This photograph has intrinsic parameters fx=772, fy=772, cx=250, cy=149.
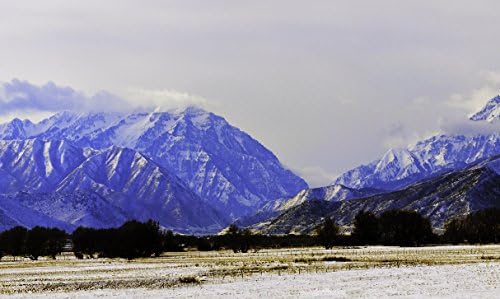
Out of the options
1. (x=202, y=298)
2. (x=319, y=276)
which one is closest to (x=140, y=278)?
(x=319, y=276)

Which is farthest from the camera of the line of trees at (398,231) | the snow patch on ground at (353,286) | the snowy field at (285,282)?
the line of trees at (398,231)

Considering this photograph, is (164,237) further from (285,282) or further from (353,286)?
(353,286)

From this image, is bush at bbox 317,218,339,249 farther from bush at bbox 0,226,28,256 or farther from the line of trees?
bush at bbox 0,226,28,256

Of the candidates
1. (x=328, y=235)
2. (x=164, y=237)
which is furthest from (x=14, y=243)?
(x=328, y=235)

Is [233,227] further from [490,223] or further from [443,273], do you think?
[443,273]

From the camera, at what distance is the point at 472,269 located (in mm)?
76188

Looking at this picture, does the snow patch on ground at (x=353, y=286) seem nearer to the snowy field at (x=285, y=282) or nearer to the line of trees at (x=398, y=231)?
the snowy field at (x=285, y=282)

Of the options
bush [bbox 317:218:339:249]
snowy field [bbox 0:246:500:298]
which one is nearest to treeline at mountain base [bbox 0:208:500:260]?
bush [bbox 317:218:339:249]

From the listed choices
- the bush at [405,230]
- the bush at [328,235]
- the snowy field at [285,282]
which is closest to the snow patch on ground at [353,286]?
the snowy field at [285,282]

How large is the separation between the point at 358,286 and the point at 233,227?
131 metres

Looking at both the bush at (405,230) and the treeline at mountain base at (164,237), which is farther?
the bush at (405,230)

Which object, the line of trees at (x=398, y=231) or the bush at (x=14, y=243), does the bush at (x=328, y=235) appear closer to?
the line of trees at (x=398, y=231)

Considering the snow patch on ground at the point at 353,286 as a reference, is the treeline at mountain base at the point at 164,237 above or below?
above

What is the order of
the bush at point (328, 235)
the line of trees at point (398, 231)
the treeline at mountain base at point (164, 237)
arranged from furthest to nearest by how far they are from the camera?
1. the bush at point (328, 235)
2. the line of trees at point (398, 231)
3. the treeline at mountain base at point (164, 237)
